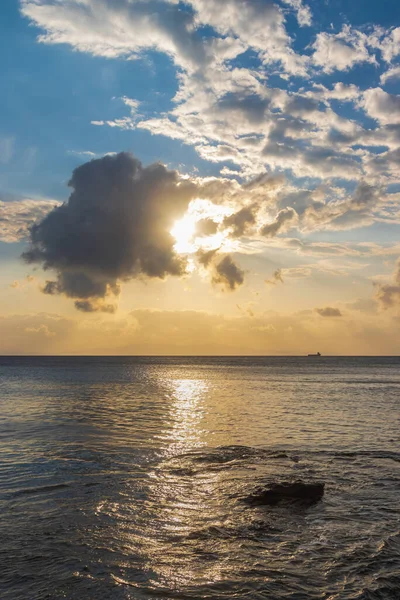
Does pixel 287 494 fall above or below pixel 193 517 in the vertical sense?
above

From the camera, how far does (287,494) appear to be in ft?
65.6

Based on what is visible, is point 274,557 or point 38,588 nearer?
point 38,588

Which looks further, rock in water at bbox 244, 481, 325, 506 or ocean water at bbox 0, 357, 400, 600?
rock in water at bbox 244, 481, 325, 506

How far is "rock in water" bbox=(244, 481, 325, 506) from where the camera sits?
19.5 m

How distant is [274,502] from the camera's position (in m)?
19.5

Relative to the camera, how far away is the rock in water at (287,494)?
1953 cm

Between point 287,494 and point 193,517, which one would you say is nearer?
point 193,517

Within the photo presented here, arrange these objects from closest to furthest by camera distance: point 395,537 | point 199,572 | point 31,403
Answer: point 199,572 < point 395,537 < point 31,403

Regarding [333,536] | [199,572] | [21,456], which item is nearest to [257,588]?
[199,572]

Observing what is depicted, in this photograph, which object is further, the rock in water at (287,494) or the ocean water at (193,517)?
the rock in water at (287,494)

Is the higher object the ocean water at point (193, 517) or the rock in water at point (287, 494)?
the rock in water at point (287, 494)

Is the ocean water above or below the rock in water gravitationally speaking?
below

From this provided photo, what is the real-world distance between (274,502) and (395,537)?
512cm

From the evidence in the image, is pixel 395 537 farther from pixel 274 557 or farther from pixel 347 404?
pixel 347 404
